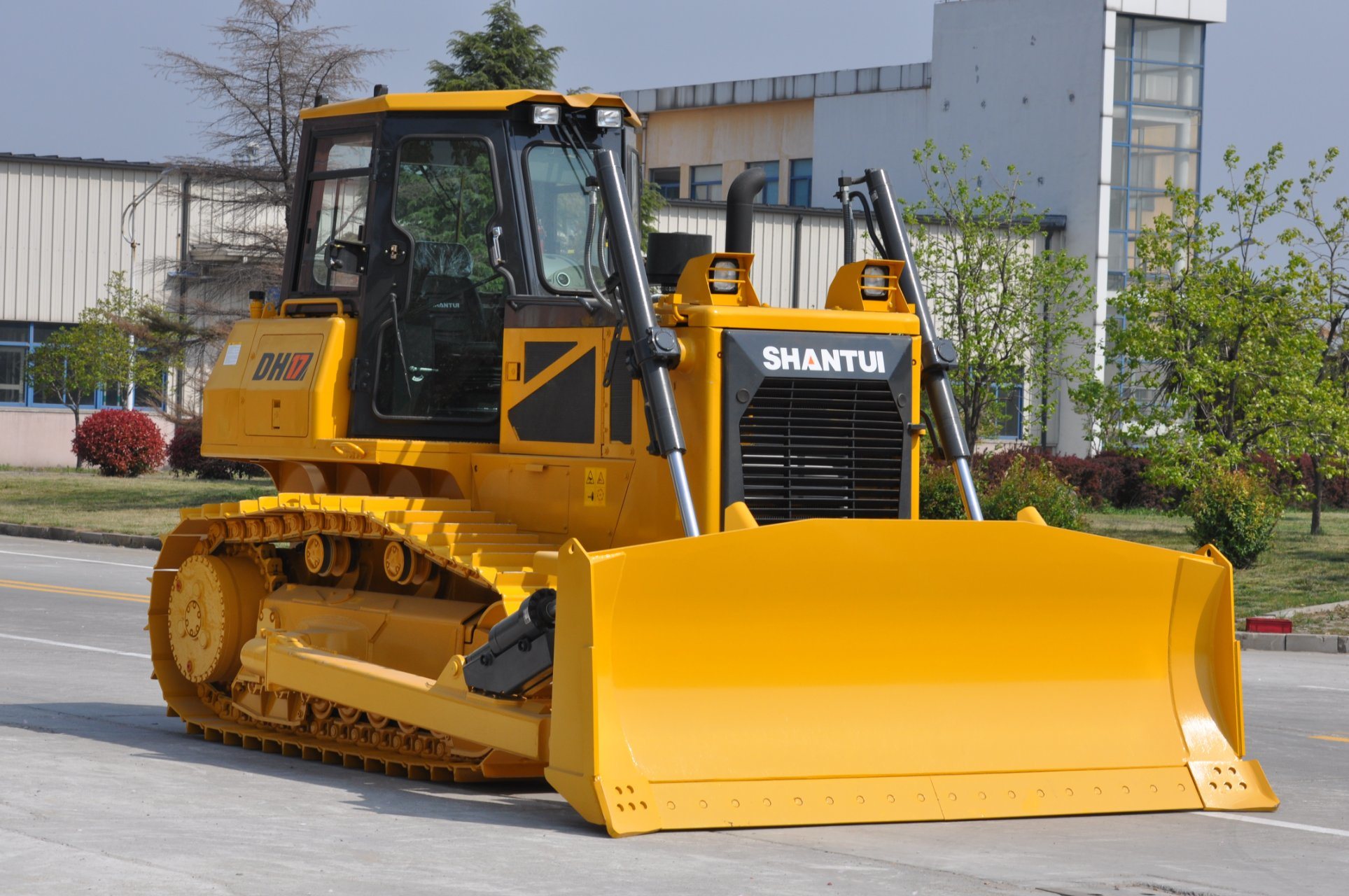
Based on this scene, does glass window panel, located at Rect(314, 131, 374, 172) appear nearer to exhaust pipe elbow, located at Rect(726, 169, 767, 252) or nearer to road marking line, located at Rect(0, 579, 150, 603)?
exhaust pipe elbow, located at Rect(726, 169, 767, 252)

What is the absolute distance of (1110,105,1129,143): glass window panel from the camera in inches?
1688

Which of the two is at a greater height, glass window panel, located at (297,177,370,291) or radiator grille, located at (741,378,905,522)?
glass window panel, located at (297,177,370,291)

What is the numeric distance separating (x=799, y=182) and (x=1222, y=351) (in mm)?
25340

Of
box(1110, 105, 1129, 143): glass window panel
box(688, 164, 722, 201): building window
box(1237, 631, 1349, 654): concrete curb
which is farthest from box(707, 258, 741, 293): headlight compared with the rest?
box(688, 164, 722, 201): building window

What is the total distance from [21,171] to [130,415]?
23.5ft

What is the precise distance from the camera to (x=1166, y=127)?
1703 inches

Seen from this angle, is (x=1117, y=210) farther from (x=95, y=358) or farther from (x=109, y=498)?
(x=109, y=498)

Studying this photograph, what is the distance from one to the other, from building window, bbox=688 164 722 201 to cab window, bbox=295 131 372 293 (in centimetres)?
4369

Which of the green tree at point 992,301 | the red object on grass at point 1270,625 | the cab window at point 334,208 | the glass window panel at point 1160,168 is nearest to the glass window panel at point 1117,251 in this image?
the glass window panel at point 1160,168

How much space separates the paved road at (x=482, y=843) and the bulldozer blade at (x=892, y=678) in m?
0.17

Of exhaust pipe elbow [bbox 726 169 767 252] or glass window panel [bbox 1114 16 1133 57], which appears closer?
exhaust pipe elbow [bbox 726 169 767 252]

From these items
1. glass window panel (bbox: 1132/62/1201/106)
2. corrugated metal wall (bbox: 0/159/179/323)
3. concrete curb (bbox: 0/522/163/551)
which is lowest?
concrete curb (bbox: 0/522/163/551)

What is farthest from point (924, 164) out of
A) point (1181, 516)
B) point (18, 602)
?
point (18, 602)

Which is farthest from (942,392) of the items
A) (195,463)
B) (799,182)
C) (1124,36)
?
(799,182)
